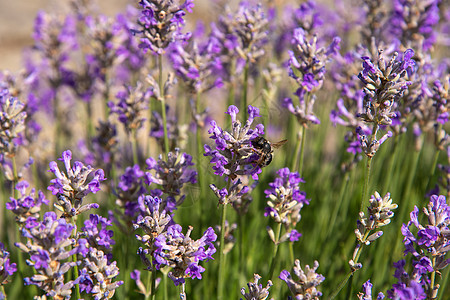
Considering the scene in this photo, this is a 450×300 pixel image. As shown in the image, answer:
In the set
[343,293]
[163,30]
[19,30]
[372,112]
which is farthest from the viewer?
[19,30]

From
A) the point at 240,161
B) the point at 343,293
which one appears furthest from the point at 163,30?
the point at 343,293

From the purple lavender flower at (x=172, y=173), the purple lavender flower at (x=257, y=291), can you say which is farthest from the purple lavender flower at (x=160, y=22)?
the purple lavender flower at (x=257, y=291)

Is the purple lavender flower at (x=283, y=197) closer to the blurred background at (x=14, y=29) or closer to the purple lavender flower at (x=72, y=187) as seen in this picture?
the purple lavender flower at (x=72, y=187)

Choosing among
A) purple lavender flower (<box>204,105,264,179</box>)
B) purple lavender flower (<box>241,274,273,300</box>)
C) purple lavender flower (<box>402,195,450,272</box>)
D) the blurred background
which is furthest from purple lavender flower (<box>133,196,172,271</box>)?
the blurred background

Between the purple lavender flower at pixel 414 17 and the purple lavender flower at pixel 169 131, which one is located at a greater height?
the purple lavender flower at pixel 414 17

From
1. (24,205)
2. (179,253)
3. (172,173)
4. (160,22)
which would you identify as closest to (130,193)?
(172,173)

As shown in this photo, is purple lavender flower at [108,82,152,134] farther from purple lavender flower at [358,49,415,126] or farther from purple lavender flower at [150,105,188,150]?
purple lavender flower at [358,49,415,126]

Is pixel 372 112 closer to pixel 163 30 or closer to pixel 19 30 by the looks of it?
pixel 163 30
